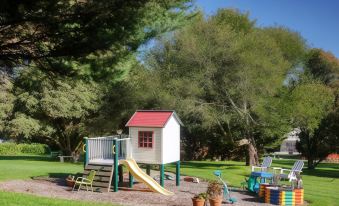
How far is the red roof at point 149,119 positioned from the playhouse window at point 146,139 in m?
0.36

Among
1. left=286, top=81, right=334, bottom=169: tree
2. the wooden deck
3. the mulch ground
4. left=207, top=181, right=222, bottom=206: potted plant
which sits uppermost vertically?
left=286, top=81, right=334, bottom=169: tree

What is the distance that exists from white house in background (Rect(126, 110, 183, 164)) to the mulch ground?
1404 millimetres

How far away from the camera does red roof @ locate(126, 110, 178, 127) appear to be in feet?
63.7

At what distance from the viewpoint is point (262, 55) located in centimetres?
3012

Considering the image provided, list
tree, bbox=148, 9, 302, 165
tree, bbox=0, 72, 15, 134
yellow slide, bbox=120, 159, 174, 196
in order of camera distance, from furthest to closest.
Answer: tree, bbox=0, 72, 15, 134 < tree, bbox=148, 9, 302, 165 < yellow slide, bbox=120, 159, 174, 196

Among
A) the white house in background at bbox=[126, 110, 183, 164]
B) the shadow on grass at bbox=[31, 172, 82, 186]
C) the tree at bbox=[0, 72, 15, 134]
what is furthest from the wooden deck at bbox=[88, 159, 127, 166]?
the tree at bbox=[0, 72, 15, 134]

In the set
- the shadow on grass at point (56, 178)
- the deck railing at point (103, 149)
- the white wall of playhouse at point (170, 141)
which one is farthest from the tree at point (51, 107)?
the white wall of playhouse at point (170, 141)

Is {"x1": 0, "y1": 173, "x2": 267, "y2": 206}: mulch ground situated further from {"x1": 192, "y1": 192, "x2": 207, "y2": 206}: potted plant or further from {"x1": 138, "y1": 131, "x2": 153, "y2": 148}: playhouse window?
{"x1": 138, "y1": 131, "x2": 153, "y2": 148}: playhouse window

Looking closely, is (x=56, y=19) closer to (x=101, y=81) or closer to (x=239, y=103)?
(x=101, y=81)

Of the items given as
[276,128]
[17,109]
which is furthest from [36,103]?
[276,128]

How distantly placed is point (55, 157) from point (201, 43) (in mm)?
18387

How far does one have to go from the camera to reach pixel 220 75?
3070 cm

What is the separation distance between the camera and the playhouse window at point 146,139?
19344 millimetres

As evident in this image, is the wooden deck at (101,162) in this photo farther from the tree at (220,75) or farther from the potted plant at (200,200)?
the tree at (220,75)
